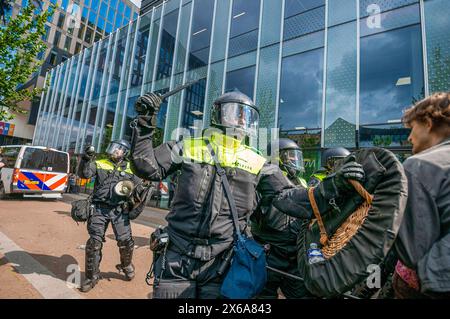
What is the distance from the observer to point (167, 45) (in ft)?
44.8

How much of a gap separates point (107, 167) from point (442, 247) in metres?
4.30

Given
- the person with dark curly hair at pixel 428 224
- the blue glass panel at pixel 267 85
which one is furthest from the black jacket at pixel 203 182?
the blue glass panel at pixel 267 85

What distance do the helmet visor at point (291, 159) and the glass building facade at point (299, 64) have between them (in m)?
1.36

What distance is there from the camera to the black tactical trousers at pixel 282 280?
99.8 inches

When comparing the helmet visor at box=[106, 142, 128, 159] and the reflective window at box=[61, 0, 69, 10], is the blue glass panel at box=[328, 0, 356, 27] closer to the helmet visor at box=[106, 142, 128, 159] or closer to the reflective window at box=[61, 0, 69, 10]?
the helmet visor at box=[106, 142, 128, 159]

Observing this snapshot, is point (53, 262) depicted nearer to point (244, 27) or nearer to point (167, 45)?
point (244, 27)

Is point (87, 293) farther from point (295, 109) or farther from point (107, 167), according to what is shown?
point (295, 109)

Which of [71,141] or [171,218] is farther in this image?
[71,141]

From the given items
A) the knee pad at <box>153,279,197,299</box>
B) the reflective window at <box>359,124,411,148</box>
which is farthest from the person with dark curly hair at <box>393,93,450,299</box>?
the reflective window at <box>359,124,411,148</box>

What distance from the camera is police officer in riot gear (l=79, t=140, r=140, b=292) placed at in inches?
138

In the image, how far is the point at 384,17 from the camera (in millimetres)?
7781

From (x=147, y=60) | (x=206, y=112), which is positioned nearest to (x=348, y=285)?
(x=206, y=112)

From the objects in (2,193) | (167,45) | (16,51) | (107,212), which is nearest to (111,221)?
(107,212)

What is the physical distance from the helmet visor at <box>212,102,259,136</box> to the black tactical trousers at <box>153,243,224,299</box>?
1060 mm
